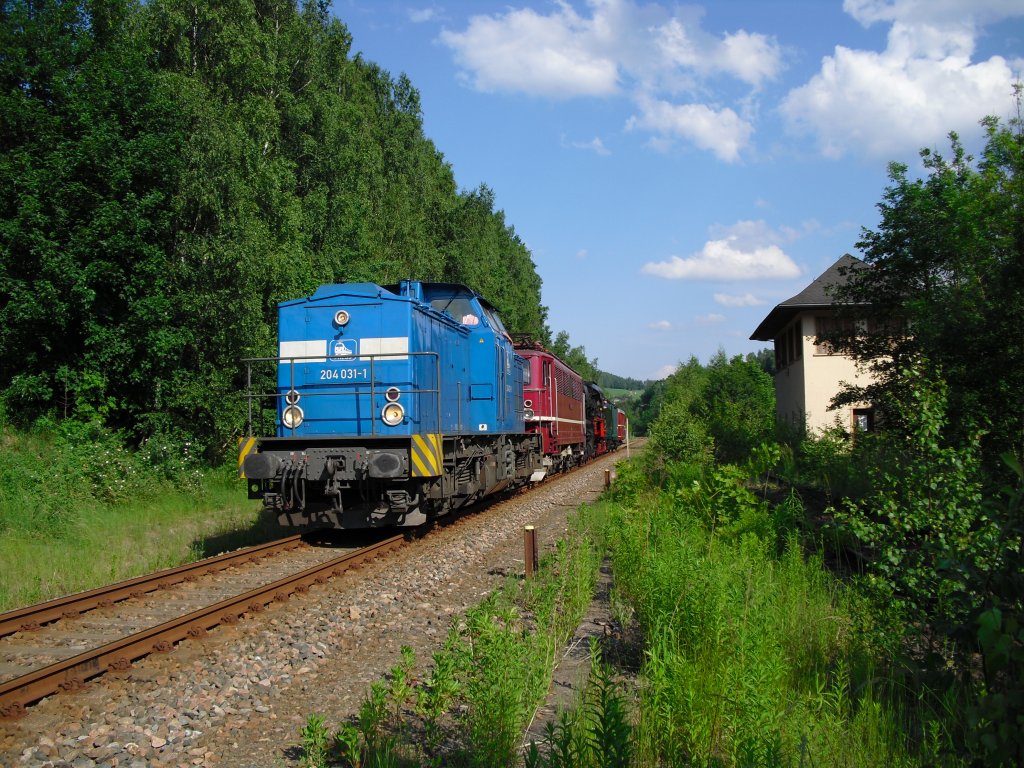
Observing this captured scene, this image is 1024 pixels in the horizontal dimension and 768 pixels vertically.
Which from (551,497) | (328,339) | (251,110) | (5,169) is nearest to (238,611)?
(328,339)

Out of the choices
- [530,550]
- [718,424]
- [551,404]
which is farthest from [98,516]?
[718,424]

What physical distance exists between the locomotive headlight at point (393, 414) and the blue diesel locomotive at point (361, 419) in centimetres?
2

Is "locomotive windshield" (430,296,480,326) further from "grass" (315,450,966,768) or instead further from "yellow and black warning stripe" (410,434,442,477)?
"grass" (315,450,966,768)

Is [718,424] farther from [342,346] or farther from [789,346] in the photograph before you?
[342,346]

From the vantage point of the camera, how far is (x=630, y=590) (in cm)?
754

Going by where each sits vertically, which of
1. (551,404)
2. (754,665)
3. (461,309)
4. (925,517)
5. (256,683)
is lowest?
(256,683)

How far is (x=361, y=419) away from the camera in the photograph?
1068 cm

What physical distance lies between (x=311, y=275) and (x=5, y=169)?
26.6 ft

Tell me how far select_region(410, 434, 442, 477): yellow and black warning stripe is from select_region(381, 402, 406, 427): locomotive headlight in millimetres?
574

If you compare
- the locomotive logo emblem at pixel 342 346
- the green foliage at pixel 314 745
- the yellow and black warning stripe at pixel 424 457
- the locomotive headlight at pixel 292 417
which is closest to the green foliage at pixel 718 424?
the yellow and black warning stripe at pixel 424 457

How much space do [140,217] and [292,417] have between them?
336 inches

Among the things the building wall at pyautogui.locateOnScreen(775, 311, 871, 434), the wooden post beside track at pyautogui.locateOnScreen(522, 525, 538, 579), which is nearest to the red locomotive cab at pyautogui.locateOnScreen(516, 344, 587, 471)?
the building wall at pyautogui.locateOnScreen(775, 311, 871, 434)

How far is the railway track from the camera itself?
5086mm

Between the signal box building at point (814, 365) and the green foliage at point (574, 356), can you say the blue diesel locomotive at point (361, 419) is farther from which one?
the green foliage at point (574, 356)
